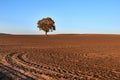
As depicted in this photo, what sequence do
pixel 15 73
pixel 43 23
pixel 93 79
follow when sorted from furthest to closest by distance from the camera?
pixel 43 23
pixel 15 73
pixel 93 79

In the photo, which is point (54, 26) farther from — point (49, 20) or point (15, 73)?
point (15, 73)

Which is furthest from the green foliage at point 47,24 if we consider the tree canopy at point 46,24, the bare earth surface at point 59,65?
the bare earth surface at point 59,65

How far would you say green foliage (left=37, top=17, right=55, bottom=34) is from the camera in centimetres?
9212

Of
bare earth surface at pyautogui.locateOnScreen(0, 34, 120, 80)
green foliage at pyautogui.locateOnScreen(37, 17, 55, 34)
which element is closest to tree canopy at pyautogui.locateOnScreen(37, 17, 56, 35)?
green foliage at pyautogui.locateOnScreen(37, 17, 55, 34)

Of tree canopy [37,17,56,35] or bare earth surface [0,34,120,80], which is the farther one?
tree canopy [37,17,56,35]

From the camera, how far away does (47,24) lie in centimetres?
9250

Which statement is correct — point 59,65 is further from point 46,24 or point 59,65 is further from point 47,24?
point 47,24

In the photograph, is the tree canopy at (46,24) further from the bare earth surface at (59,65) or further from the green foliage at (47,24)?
the bare earth surface at (59,65)

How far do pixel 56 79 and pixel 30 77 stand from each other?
121 centimetres

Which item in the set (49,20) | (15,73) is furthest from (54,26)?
(15,73)

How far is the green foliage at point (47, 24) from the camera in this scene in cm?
9212

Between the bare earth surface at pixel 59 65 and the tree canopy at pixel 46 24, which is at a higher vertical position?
the tree canopy at pixel 46 24

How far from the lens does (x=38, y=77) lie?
37.9ft

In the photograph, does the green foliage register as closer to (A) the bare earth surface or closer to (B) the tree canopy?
(B) the tree canopy
